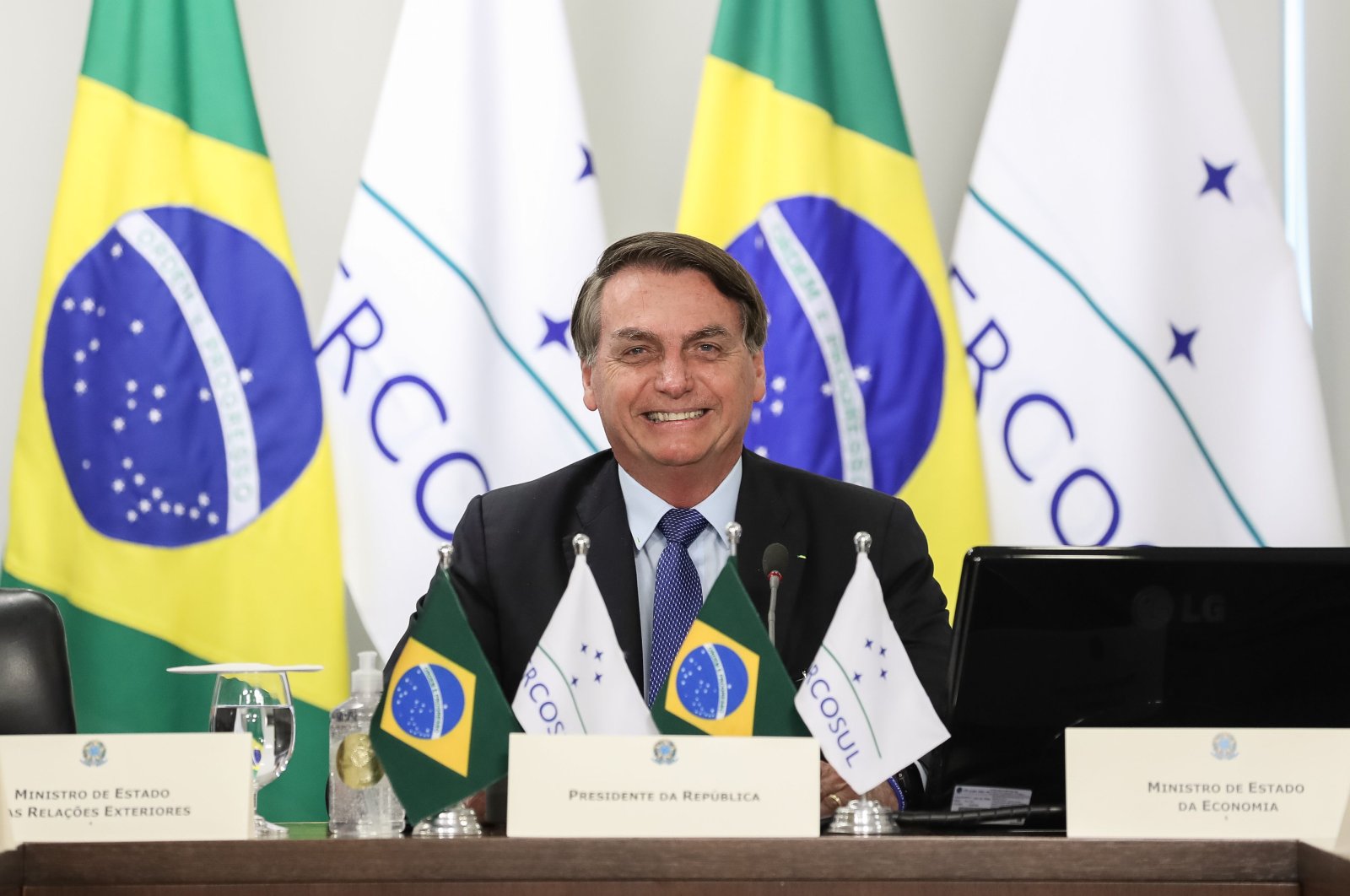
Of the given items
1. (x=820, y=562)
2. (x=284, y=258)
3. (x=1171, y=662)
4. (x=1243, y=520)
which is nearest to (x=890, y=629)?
(x=1171, y=662)

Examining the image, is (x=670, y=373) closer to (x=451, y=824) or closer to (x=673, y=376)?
(x=673, y=376)

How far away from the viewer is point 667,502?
93.7 inches

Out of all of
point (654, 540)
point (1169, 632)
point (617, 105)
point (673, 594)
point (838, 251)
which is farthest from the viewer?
point (617, 105)

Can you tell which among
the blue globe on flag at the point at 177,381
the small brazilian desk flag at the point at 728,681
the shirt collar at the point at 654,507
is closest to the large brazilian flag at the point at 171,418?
the blue globe on flag at the point at 177,381

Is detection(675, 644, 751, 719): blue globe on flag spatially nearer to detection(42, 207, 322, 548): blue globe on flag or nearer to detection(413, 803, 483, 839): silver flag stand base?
detection(413, 803, 483, 839): silver flag stand base

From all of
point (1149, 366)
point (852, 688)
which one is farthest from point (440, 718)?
point (1149, 366)

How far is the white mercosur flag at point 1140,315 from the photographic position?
3.06 metres

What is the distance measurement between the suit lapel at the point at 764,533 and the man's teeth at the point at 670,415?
149 mm

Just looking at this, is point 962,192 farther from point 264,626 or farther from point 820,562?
point 264,626

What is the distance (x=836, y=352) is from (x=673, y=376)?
0.88m

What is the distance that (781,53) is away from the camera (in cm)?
318

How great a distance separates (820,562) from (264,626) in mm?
1401

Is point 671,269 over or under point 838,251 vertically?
under

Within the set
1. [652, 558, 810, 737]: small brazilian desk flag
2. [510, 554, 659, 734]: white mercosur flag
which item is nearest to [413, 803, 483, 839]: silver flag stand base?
[510, 554, 659, 734]: white mercosur flag
